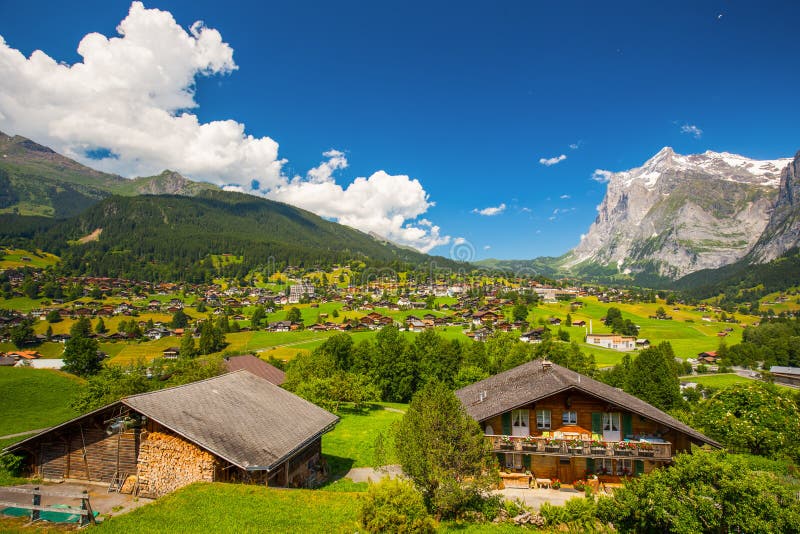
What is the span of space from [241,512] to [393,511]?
595 centimetres

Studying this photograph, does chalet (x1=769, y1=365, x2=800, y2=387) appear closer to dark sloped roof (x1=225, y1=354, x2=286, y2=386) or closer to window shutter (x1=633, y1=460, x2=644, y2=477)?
window shutter (x1=633, y1=460, x2=644, y2=477)

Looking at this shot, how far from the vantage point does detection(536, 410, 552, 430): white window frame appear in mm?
27391

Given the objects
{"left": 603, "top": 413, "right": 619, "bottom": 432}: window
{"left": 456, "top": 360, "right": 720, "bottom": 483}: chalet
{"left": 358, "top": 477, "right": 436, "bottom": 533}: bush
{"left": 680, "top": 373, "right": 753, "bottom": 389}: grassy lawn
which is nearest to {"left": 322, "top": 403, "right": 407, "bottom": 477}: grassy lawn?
{"left": 456, "top": 360, "right": 720, "bottom": 483}: chalet

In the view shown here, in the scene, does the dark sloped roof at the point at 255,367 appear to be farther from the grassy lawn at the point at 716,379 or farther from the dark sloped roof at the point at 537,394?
the grassy lawn at the point at 716,379

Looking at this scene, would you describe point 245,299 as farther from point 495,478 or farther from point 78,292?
point 495,478

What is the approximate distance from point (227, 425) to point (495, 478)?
41.7 ft

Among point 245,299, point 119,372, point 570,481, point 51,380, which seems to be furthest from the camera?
point 245,299

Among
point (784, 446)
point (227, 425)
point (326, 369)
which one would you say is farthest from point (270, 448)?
point (784, 446)

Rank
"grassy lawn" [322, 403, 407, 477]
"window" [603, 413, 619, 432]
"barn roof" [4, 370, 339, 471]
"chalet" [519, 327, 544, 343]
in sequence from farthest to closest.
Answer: "chalet" [519, 327, 544, 343] < "grassy lawn" [322, 403, 407, 477] < "window" [603, 413, 619, 432] < "barn roof" [4, 370, 339, 471]

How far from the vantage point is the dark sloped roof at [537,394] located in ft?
85.8

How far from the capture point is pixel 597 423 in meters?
27.1

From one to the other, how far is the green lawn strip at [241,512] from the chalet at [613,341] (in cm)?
13528

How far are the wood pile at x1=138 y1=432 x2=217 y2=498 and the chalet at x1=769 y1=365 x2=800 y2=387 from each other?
133229mm

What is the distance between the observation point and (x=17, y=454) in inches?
782
